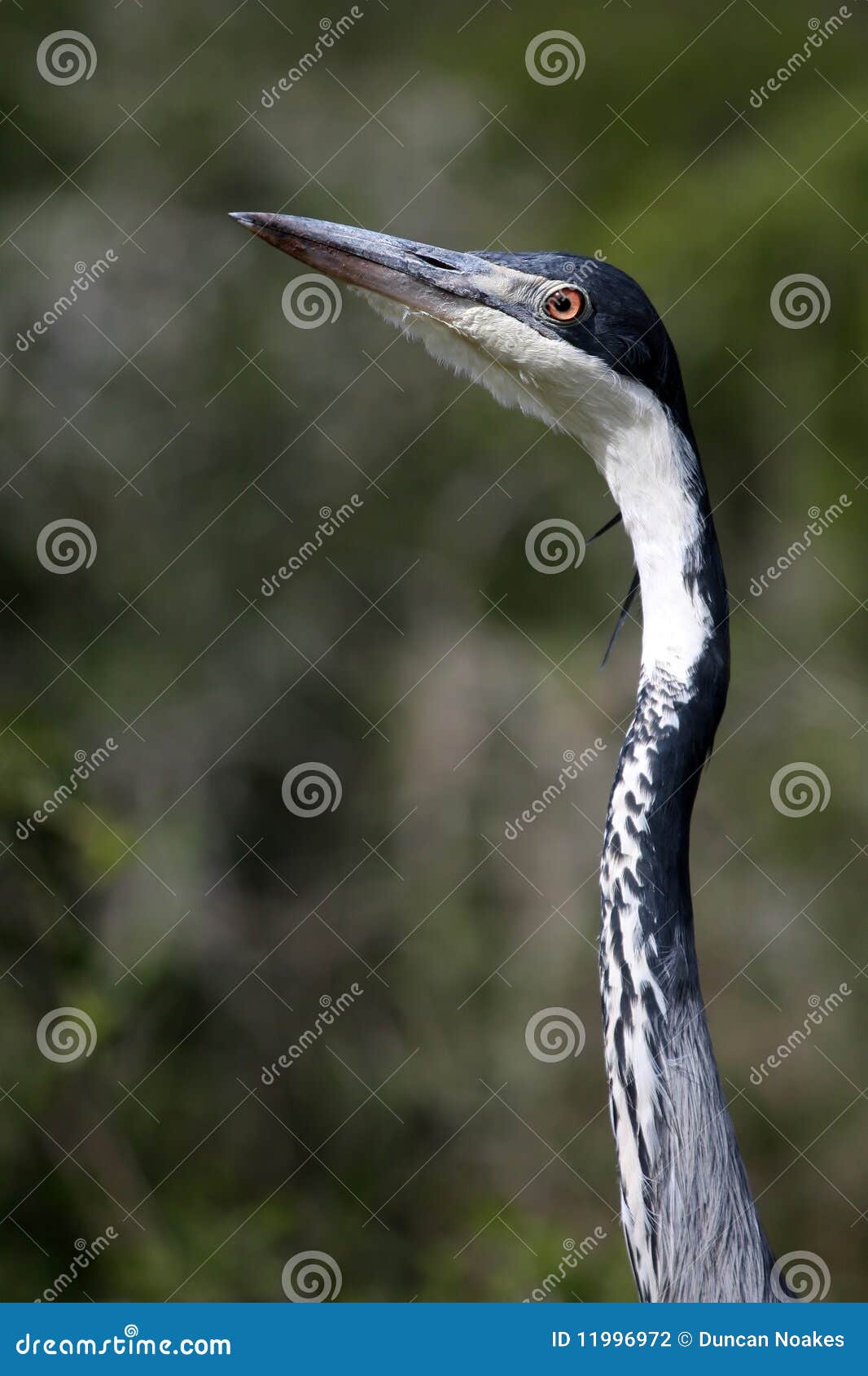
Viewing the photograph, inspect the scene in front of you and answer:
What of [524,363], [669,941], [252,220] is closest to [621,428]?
[524,363]

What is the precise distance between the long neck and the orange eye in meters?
0.27

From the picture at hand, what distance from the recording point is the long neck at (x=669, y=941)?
267 cm

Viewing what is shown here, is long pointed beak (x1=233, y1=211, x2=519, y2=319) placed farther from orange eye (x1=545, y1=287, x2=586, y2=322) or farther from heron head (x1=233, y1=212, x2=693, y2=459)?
orange eye (x1=545, y1=287, x2=586, y2=322)

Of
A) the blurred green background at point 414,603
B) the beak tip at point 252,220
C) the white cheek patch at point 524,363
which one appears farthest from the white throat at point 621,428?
the blurred green background at point 414,603

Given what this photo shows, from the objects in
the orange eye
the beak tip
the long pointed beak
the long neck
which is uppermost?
the orange eye

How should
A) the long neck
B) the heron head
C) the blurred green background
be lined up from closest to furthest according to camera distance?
the long neck
the heron head
the blurred green background

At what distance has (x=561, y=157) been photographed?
6.21m

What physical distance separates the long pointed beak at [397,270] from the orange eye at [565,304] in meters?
0.11

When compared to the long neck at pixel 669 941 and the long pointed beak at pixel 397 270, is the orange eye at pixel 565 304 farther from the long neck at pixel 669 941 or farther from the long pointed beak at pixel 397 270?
the long neck at pixel 669 941

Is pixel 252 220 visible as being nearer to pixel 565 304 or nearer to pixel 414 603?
pixel 565 304

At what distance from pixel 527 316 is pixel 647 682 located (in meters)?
0.81

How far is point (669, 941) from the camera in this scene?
266 cm

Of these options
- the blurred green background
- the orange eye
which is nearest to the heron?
the orange eye

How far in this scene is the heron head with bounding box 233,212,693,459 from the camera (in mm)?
2787
